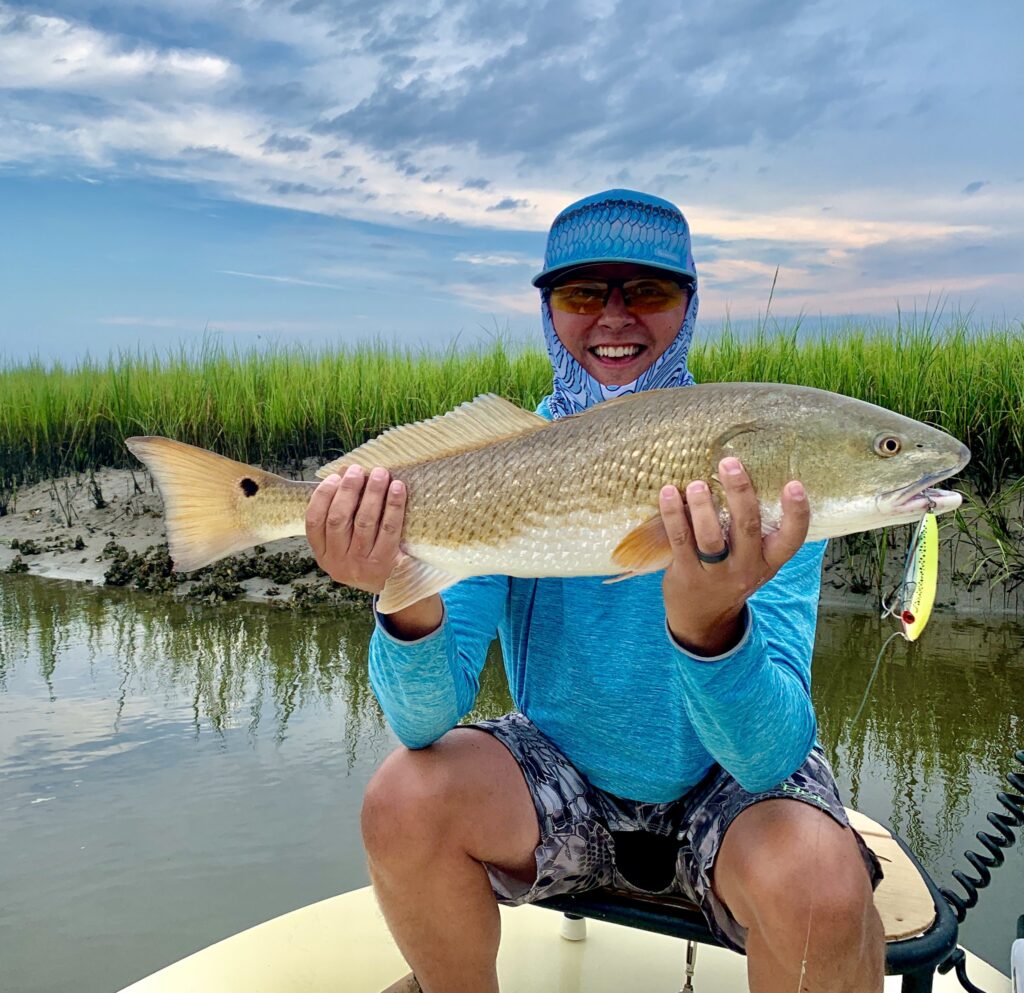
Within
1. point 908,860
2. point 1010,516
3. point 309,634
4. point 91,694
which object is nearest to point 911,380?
point 1010,516

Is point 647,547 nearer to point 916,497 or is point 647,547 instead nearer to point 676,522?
point 676,522

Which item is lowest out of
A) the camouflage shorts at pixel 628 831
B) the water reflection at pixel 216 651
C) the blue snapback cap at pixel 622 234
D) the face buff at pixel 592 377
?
the water reflection at pixel 216 651

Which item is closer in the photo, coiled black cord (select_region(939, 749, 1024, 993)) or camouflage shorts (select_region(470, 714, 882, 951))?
camouflage shorts (select_region(470, 714, 882, 951))

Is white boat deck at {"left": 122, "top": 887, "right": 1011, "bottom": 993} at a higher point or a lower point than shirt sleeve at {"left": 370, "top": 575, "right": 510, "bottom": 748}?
lower

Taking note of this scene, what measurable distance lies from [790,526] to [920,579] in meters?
0.46

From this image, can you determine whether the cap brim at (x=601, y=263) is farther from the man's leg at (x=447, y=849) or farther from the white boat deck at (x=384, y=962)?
the white boat deck at (x=384, y=962)

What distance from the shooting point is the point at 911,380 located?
24.0ft

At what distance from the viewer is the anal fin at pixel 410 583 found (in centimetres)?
195

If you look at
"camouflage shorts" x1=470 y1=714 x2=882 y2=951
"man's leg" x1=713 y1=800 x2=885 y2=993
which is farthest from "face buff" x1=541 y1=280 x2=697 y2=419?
"man's leg" x1=713 y1=800 x2=885 y2=993

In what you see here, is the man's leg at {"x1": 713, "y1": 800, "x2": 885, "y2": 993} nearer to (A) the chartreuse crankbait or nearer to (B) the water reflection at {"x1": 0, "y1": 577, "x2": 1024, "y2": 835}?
(A) the chartreuse crankbait

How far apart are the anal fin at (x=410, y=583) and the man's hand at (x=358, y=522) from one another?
34 millimetres

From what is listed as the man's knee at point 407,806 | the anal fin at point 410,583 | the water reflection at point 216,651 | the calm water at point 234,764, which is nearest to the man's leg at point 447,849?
the man's knee at point 407,806

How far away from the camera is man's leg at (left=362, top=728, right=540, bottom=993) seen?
1.99m

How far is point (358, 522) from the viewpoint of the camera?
2.02m
